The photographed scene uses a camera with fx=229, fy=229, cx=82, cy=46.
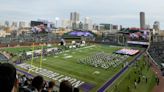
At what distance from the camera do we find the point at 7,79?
3.19 meters

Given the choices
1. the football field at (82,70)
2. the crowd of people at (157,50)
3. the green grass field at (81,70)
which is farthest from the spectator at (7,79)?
the crowd of people at (157,50)

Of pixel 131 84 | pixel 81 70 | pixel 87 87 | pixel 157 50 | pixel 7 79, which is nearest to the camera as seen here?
pixel 7 79

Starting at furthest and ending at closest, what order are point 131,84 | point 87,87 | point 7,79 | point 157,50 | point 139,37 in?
point 157,50 < point 139,37 < point 131,84 < point 87,87 < point 7,79

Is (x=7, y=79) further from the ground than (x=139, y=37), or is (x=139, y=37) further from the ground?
(x=7, y=79)

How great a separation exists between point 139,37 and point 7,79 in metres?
90.9

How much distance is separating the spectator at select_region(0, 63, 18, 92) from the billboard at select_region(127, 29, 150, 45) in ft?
290

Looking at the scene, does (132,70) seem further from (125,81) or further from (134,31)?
(134,31)

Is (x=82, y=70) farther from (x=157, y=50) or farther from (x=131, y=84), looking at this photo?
(x=157, y=50)

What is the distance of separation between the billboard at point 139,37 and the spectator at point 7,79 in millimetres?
88337

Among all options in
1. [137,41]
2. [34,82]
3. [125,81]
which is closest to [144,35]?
[137,41]

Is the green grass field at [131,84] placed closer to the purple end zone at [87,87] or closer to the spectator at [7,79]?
the purple end zone at [87,87]

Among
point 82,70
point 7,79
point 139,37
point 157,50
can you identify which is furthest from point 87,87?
point 157,50

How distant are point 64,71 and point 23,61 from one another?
1137cm

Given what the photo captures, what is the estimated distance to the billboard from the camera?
8899 centimetres
